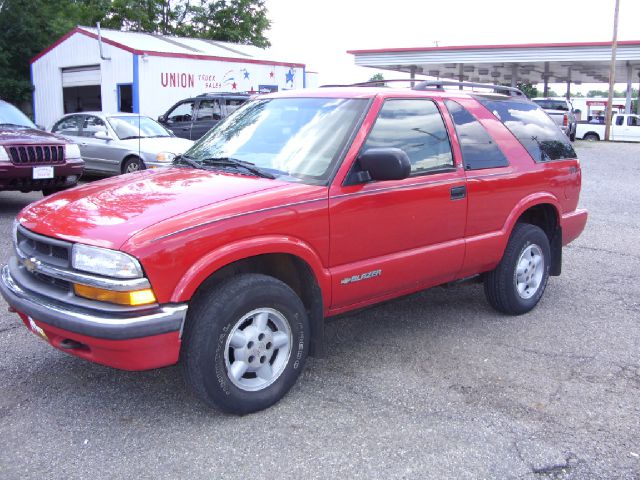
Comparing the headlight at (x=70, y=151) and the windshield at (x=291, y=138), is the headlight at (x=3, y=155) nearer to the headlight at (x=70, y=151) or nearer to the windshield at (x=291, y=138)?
the headlight at (x=70, y=151)

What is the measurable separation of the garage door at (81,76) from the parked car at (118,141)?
979 centimetres

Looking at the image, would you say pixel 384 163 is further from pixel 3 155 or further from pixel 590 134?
pixel 590 134

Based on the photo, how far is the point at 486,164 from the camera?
4.69 metres

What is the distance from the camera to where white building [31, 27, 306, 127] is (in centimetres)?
2031

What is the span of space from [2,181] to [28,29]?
2401 cm

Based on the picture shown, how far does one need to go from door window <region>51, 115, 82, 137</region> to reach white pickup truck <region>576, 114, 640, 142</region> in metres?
24.1

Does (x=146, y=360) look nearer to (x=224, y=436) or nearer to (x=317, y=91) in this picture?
(x=224, y=436)

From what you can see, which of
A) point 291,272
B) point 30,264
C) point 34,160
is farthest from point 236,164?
point 34,160

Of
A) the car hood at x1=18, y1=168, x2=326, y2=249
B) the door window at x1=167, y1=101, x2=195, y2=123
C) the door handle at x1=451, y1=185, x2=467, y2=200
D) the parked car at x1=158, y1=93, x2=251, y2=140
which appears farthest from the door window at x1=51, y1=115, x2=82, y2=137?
the door handle at x1=451, y1=185, x2=467, y2=200

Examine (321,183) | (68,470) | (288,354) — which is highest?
(321,183)

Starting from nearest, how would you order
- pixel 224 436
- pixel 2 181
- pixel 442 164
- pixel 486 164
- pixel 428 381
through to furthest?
pixel 224 436, pixel 428 381, pixel 442 164, pixel 486 164, pixel 2 181

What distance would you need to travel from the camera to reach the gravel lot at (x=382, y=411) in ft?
9.86

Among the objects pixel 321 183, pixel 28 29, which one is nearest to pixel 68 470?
pixel 321 183

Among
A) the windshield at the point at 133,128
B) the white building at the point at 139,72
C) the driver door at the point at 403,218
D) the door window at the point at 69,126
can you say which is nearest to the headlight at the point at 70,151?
the windshield at the point at 133,128
